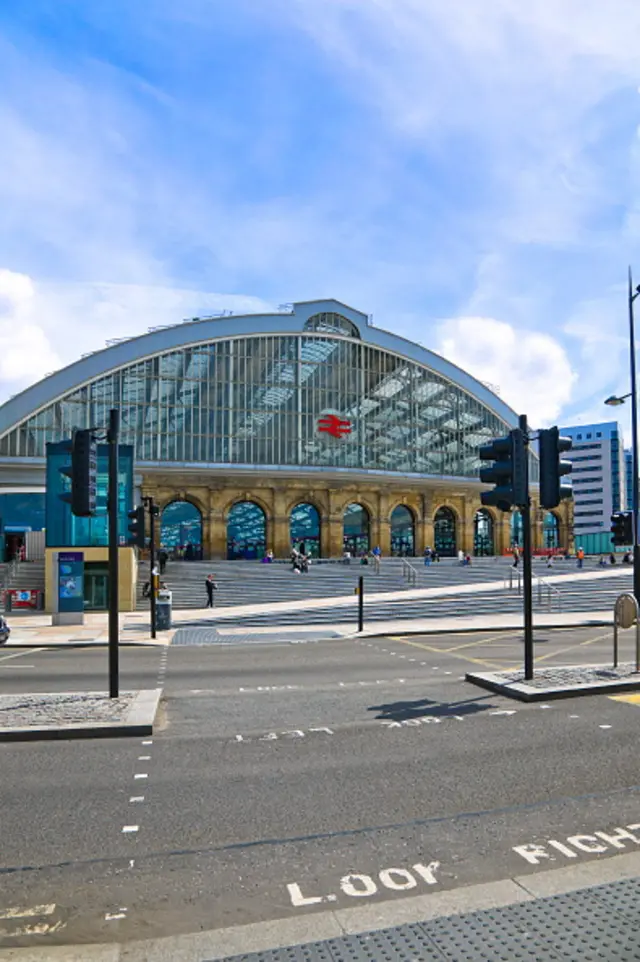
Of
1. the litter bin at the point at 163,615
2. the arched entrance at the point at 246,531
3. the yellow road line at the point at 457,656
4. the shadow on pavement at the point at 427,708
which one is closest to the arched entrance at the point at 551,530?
the arched entrance at the point at 246,531

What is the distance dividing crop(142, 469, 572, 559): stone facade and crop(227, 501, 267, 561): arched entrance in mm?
975

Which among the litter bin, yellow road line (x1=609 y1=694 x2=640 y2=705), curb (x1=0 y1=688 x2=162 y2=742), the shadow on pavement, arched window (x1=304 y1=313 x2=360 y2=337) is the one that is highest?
arched window (x1=304 y1=313 x2=360 y2=337)

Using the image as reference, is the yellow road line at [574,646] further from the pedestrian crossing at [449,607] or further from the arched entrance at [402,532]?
the arched entrance at [402,532]

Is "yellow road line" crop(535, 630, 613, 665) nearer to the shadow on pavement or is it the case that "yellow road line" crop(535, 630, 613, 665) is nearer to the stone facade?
the shadow on pavement

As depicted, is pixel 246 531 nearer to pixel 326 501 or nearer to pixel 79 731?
pixel 326 501

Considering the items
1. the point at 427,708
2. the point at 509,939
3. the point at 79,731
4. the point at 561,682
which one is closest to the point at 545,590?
the point at 561,682

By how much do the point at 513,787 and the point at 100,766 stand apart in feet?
15.3

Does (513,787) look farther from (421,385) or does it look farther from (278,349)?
(421,385)

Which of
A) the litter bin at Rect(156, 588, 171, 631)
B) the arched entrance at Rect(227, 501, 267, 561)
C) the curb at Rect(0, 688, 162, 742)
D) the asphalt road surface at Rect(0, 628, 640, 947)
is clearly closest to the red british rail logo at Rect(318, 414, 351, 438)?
the arched entrance at Rect(227, 501, 267, 561)

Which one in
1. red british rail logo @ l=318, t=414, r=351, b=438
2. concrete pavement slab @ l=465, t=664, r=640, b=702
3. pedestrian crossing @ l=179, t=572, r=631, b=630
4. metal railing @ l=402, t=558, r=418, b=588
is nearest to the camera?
concrete pavement slab @ l=465, t=664, r=640, b=702

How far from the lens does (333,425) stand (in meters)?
61.9

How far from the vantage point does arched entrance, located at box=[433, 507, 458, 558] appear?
6819 centimetres

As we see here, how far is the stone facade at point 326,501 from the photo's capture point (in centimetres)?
5806

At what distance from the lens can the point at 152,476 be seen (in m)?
56.8
